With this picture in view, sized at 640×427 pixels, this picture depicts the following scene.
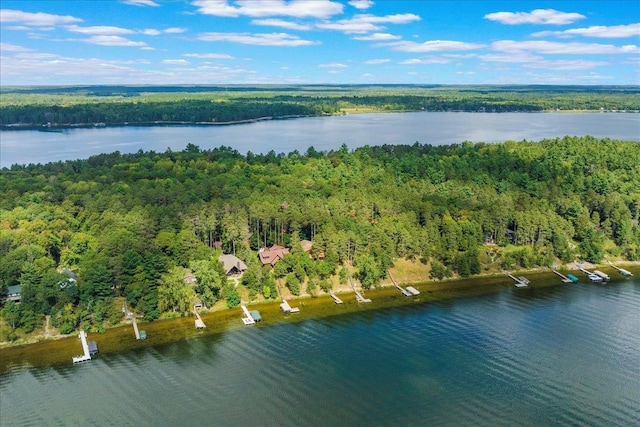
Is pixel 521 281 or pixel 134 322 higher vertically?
pixel 521 281

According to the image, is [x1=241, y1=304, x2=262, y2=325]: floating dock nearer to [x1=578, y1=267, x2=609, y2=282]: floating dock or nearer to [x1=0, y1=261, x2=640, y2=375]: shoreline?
[x1=0, y1=261, x2=640, y2=375]: shoreline

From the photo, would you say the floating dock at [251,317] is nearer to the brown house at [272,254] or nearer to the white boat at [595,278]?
the brown house at [272,254]

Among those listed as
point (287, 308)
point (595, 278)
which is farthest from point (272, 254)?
point (595, 278)

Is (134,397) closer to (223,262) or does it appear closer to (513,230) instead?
(223,262)

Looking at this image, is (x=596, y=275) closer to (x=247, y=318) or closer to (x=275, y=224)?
(x=275, y=224)

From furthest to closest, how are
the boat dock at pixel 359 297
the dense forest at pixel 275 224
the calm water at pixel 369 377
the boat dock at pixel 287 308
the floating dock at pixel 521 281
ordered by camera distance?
the floating dock at pixel 521 281 < the boat dock at pixel 359 297 < the boat dock at pixel 287 308 < the dense forest at pixel 275 224 < the calm water at pixel 369 377

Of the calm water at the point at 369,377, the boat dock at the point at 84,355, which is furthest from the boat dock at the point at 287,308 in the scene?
the boat dock at the point at 84,355

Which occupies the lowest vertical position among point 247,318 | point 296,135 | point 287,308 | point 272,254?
point 247,318
